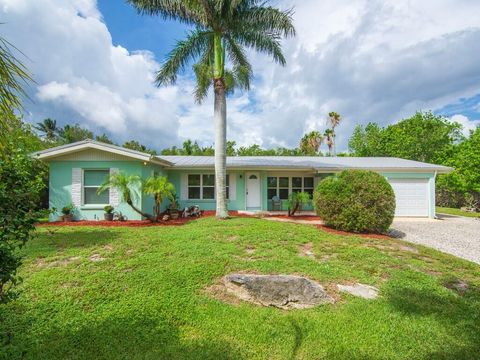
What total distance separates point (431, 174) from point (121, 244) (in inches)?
618

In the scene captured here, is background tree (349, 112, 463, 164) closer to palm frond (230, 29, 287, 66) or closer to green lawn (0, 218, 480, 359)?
palm frond (230, 29, 287, 66)

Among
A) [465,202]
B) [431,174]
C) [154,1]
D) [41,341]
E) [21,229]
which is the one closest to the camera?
[21,229]

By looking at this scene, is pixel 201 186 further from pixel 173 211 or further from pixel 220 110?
pixel 220 110

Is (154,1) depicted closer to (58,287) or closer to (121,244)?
(121,244)

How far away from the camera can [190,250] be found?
6680 mm

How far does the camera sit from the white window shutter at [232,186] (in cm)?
1562

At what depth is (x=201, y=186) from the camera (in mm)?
15891

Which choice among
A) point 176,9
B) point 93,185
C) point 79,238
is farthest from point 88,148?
point 176,9

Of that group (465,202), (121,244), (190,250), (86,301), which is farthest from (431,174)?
(86,301)

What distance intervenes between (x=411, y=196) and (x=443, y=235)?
15.6 feet

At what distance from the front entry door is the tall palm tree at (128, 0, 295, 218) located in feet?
13.9

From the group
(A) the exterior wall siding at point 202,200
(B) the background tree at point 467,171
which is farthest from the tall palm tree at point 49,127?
(B) the background tree at point 467,171

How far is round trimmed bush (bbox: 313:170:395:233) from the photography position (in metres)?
9.28

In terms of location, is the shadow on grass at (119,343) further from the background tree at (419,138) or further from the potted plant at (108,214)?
the background tree at (419,138)
